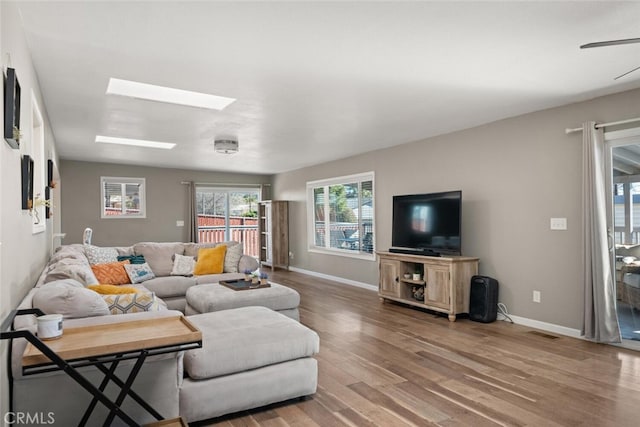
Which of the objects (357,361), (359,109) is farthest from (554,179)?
(357,361)

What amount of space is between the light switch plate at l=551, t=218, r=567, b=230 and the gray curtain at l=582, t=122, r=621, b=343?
0.30 metres

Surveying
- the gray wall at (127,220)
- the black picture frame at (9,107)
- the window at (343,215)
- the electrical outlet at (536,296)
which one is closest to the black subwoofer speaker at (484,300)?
the electrical outlet at (536,296)

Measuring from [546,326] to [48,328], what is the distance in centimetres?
449

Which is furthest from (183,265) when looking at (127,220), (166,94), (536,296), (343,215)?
(536,296)

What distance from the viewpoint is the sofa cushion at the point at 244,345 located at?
2.39m

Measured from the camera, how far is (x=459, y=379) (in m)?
3.02

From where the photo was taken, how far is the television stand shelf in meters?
4.72

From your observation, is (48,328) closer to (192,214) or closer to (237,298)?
(237,298)

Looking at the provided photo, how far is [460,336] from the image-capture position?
13.4 feet

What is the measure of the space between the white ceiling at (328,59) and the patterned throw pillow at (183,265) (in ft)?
6.14

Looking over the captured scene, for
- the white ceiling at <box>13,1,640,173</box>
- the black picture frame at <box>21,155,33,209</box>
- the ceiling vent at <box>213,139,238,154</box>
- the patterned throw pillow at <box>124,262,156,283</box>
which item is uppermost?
the white ceiling at <box>13,1,640,173</box>

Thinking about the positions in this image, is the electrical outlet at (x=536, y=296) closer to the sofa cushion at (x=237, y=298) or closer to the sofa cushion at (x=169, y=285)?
the sofa cushion at (x=237, y=298)

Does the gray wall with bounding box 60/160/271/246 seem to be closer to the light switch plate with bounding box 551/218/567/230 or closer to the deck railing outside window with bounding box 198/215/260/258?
the deck railing outside window with bounding box 198/215/260/258

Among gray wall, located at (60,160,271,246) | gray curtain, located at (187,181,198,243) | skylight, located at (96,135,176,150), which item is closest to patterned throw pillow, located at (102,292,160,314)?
skylight, located at (96,135,176,150)
